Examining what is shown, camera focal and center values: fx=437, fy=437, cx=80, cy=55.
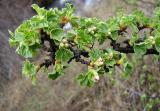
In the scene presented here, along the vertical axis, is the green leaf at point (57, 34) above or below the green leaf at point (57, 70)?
above

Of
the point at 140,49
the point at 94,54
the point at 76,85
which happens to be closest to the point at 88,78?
the point at 94,54

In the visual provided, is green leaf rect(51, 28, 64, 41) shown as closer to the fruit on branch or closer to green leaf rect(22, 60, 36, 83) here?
the fruit on branch

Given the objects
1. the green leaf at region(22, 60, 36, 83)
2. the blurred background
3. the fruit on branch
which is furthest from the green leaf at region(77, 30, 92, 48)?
the blurred background

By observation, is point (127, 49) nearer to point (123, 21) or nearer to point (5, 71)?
point (123, 21)

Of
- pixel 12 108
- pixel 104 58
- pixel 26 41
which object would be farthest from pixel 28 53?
pixel 12 108

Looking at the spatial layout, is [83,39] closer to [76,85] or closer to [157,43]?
[157,43]

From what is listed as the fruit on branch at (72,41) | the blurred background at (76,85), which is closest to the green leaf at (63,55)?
the fruit on branch at (72,41)

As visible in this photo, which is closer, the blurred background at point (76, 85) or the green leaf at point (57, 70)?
the green leaf at point (57, 70)

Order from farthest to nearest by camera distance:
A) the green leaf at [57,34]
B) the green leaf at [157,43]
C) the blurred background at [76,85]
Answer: the blurred background at [76,85] → the green leaf at [157,43] → the green leaf at [57,34]

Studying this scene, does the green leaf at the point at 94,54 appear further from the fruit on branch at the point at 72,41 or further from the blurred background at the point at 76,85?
the blurred background at the point at 76,85
